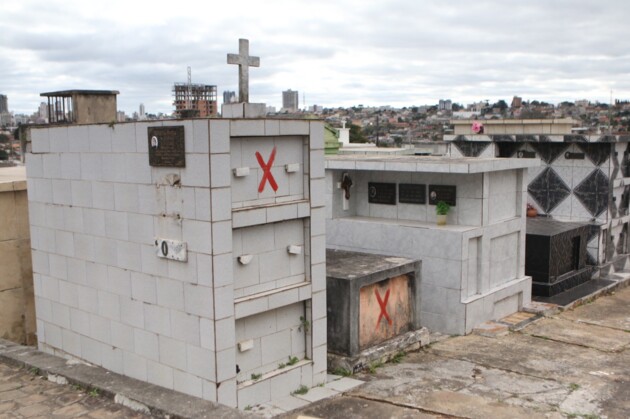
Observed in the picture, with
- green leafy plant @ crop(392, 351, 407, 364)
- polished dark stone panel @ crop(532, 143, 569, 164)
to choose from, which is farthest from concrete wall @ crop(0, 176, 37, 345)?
polished dark stone panel @ crop(532, 143, 569, 164)

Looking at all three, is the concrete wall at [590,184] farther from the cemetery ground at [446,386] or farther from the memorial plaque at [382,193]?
the memorial plaque at [382,193]

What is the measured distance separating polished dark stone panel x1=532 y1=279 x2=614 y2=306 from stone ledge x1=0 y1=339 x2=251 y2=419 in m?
14.0

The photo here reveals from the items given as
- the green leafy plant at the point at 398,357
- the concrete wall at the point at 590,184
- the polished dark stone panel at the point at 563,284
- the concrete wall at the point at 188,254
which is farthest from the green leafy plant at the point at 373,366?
the concrete wall at the point at 590,184

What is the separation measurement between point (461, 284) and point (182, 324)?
28.3 feet

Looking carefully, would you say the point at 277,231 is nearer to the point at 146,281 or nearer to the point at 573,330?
the point at 146,281

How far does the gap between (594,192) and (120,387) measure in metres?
19.8

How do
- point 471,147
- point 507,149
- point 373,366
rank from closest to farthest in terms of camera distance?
point 373,366, point 507,149, point 471,147

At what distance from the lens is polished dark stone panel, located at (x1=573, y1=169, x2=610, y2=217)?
77.8ft

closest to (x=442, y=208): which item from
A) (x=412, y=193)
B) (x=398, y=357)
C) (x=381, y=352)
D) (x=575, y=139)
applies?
(x=412, y=193)

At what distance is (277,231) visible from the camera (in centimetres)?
1088

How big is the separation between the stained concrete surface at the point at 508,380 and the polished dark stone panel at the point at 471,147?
10.2 meters

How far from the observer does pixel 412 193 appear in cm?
1811

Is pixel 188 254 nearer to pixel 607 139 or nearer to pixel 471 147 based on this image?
pixel 607 139

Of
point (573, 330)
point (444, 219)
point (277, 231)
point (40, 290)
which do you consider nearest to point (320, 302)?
point (277, 231)
